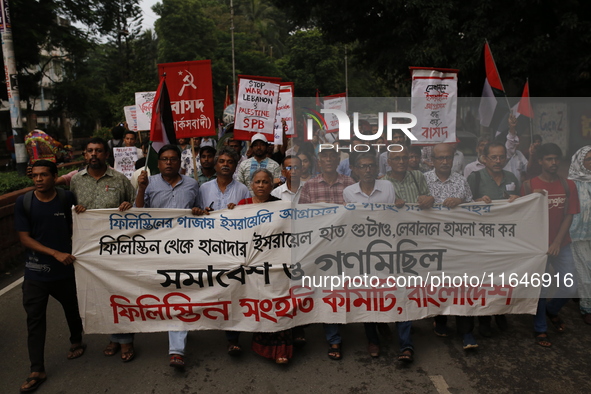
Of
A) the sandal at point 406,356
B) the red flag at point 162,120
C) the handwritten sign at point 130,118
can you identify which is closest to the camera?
the sandal at point 406,356

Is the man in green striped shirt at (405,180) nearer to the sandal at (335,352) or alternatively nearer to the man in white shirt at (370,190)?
the man in white shirt at (370,190)

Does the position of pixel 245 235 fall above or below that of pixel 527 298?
above

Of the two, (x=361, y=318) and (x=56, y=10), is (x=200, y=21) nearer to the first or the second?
(x=56, y=10)

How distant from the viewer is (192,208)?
4.43m

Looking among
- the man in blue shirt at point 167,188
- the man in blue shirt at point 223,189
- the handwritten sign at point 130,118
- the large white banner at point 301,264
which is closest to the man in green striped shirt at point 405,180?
the large white banner at point 301,264

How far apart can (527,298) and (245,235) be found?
2540 mm

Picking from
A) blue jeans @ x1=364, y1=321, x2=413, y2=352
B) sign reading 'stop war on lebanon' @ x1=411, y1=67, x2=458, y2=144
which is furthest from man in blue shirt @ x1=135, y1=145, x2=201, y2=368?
sign reading 'stop war on lebanon' @ x1=411, y1=67, x2=458, y2=144

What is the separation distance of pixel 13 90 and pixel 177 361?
8.03 meters

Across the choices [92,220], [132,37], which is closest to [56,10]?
[92,220]

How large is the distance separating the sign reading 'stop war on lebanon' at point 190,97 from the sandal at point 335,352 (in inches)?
108

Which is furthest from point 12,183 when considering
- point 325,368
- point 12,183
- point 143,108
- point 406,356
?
point 406,356

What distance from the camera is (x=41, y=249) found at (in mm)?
3998

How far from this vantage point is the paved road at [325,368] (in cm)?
383

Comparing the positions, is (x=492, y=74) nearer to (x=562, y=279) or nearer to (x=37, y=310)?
(x=562, y=279)
